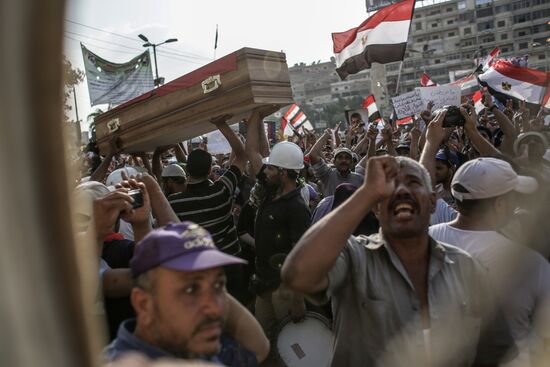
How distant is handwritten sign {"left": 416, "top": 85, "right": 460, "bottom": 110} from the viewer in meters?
8.73

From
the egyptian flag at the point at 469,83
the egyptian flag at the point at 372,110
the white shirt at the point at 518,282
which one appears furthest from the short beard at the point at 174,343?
the egyptian flag at the point at 469,83

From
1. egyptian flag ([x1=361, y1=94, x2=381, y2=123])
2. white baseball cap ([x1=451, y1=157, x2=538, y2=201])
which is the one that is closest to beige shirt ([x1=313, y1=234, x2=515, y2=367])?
white baseball cap ([x1=451, y1=157, x2=538, y2=201])

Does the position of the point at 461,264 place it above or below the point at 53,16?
below

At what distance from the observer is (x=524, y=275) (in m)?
2.54

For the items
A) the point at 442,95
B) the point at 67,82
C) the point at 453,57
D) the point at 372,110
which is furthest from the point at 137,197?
the point at 453,57

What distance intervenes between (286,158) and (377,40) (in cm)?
432

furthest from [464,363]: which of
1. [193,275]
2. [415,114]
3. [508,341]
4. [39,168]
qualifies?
[415,114]

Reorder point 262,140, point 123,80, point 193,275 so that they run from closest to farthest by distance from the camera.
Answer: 1. point 193,275
2. point 262,140
3. point 123,80

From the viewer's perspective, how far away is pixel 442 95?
916 cm

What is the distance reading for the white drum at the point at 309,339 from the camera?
13.8ft

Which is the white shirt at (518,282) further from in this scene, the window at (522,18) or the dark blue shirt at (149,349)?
the window at (522,18)

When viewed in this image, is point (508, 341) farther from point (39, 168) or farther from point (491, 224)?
point (39, 168)

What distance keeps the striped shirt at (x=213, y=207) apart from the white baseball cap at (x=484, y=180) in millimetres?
1944

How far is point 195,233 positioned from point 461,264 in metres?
1.25
